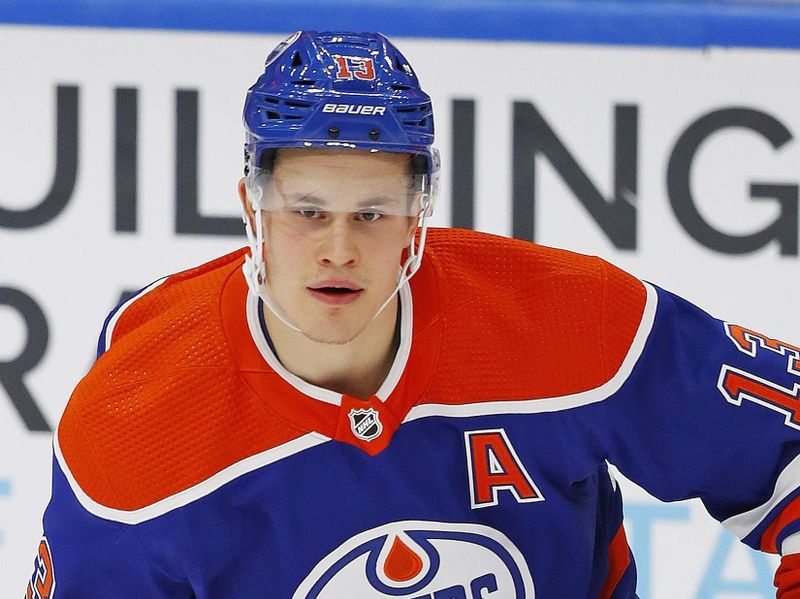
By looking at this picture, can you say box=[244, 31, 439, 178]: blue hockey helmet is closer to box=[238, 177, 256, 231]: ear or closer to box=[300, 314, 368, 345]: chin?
box=[238, 177, 256, 231]: ear

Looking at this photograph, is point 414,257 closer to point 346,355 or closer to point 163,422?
point 346,355

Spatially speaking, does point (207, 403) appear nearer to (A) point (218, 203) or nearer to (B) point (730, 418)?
(B) point (730, 418)

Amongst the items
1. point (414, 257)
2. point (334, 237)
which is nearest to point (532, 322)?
point (414, 257)

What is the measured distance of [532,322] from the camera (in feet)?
5.17

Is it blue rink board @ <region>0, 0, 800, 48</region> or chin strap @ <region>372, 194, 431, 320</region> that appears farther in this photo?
blue rink board @ <region>0, 0, 800, 48</region>

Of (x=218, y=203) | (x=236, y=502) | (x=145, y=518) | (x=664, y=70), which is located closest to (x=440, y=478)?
(x=236, y=502)

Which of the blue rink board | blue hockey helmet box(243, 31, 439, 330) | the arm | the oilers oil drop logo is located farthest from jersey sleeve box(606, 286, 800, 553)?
the blue rink board

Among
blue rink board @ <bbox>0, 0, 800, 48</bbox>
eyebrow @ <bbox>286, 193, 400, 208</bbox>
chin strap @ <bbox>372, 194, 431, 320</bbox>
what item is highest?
blue rink board @ <bbox>0, 0, 800, 48</bbox>

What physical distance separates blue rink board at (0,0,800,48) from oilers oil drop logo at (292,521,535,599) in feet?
4.27

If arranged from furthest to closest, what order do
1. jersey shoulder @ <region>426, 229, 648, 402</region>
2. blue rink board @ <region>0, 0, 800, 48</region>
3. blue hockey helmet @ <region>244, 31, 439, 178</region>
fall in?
blue rink board @ <region>0, 0, 800, 48</region>, jersey shoulder @ <region>426, 229, 648, 402</region>, blue hockey helmet @ <region>244, 31, 439, 178</region>

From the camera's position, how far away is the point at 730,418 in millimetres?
1563

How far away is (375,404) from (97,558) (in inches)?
13.8

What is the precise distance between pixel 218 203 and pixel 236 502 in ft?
3.83

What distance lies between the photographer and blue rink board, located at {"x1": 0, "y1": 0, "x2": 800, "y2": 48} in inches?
101
